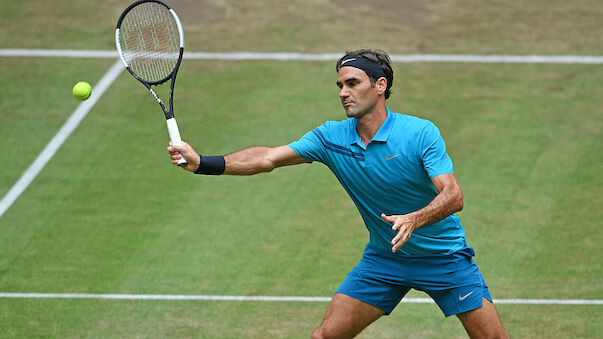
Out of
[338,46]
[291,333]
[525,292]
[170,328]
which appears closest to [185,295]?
[170,328]

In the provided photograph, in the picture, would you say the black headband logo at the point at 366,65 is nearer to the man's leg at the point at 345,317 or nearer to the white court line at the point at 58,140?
the man's leg at the point at 345,317

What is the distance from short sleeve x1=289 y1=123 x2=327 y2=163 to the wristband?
550 mm

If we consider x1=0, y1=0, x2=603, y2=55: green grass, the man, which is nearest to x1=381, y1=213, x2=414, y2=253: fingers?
the man

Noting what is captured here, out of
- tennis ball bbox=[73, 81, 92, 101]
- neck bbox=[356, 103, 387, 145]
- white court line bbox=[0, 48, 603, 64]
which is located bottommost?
white court line bbox=[0, 48, 603, 64]

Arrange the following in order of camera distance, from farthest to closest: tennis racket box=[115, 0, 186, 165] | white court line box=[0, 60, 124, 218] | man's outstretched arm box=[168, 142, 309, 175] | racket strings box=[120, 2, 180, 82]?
white court line box=[0, 60, 124, 218] < racket strings box=[120, 2, 180, 82] < tennis racket box=[115, 0, 186, 165] < man's outstretched arm box=[168, 142, 309, 175]

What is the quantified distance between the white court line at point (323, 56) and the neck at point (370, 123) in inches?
305

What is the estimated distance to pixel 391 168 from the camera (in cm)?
640

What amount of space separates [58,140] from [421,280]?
7.16m

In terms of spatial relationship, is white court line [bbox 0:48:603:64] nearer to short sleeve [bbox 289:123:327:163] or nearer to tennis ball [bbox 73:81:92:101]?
tennis ball [bbox 73:81:92:101]

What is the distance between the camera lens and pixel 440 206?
5.91m

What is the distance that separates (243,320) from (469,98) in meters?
5.79

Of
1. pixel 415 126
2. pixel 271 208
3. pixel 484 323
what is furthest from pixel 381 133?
pixel 271 208

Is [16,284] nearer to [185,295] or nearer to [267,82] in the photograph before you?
[185,295]

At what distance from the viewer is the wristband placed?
641 cm
